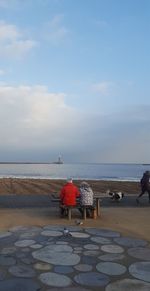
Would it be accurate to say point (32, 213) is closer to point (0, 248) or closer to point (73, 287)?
point (0, 248)

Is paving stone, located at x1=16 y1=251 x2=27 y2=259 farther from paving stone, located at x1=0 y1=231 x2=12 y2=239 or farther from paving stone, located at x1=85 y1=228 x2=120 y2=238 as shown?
paving stone, located at x1=85 y1=228 x2=120 y2=238

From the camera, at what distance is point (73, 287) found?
204 inches

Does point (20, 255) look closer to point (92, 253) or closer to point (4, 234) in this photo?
point (92, 253)

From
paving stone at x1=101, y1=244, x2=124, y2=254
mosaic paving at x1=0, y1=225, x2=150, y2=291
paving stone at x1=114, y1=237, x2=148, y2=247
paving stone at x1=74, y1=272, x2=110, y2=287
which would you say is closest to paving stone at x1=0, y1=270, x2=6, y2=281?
mosaic paving at x1=0, y1=225, x2=150, y2=291

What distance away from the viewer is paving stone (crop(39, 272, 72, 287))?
17.3 feet

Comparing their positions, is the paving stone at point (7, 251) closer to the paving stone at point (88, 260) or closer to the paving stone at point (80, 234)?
the paving stone at point (88, 260)

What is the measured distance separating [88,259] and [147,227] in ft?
11.1

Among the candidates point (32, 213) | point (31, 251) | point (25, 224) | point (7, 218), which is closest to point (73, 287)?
point (31, 251)

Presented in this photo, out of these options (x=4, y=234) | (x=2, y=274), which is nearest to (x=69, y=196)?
(x=4, y=234)

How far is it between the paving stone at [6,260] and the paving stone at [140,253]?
2.23 m

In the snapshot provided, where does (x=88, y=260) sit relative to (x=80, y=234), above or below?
below

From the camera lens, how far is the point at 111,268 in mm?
6023

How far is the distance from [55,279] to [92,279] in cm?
57

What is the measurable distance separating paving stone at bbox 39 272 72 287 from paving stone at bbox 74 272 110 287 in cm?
17
